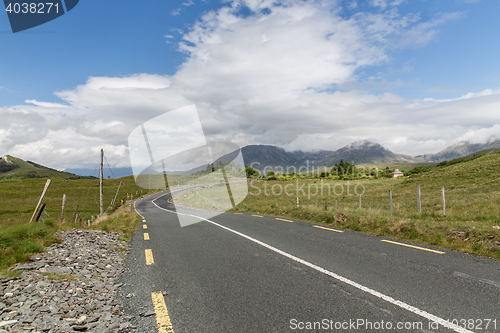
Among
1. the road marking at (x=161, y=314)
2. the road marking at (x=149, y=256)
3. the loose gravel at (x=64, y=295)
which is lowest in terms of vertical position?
the road marking at (x=149, y=256)

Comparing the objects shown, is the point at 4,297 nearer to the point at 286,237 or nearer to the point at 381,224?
the point at 286,237

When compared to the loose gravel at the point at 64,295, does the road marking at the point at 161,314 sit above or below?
below

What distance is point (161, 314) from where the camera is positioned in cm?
379

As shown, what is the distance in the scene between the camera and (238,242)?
8672 millimetres

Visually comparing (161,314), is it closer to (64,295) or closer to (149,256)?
(64,295)

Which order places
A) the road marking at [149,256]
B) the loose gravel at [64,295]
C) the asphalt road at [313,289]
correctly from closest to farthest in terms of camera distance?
Result: the loose gravel at [64,295] → the asphalt road at [313,289] → the road marking at [149,256]

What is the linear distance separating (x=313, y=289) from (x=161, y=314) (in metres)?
2.58

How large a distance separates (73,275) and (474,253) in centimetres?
984

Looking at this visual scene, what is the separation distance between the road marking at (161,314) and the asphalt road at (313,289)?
14 millimetres

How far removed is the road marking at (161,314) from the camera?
3.41m

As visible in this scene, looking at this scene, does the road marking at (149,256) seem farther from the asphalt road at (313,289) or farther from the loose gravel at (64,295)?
the loose gravel at (64,295)

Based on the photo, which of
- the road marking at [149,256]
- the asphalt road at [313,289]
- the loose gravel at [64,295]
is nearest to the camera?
the loose gravel at [64,295]

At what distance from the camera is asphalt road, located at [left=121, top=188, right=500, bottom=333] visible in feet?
11.3

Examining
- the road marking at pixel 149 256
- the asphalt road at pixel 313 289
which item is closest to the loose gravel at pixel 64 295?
the asphalt road at pixel 313 289
